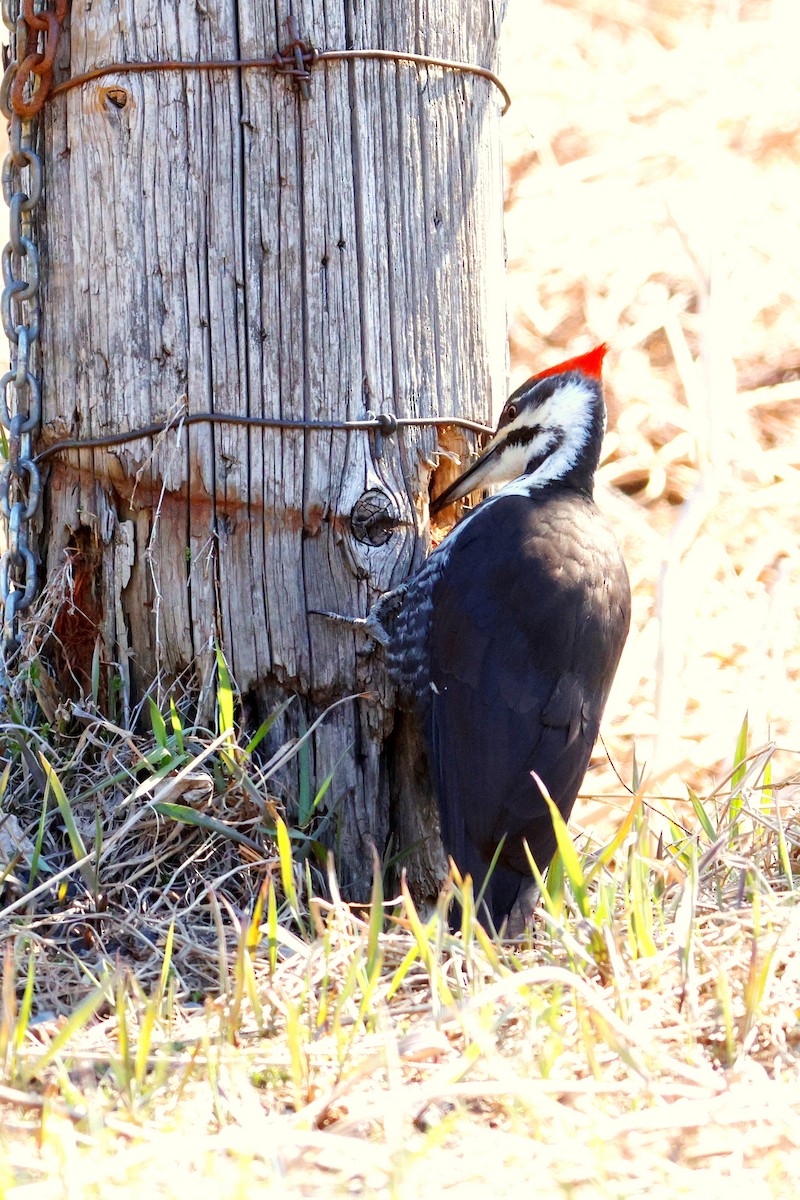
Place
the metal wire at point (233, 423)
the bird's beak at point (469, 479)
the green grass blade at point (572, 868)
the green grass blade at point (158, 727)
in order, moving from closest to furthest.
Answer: the green grass blade at point (572, 868)
the green grass blade at point (158, 727)
the metal wire at point (233, 423)
the bird's beak at point (469, 479)

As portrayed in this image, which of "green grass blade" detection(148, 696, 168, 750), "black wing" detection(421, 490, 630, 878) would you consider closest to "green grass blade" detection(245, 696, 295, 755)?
"green grass blade" detection(148, 696, 168, 750)

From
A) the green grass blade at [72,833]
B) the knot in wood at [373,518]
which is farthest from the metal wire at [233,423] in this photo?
the green grass blade at [72,833]

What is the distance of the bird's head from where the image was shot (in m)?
2.95

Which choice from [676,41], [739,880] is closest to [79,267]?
[739,880]

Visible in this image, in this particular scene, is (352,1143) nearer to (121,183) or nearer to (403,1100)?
(403,1100)

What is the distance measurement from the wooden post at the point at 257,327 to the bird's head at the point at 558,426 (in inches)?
12.0

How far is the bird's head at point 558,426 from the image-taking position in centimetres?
295

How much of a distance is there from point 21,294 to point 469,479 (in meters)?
1.01

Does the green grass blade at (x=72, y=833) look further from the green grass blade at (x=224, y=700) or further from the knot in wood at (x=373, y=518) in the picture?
the knot in wood at (x=373, y=518)

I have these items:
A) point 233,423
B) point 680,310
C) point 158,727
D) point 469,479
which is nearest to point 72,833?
point 158,727

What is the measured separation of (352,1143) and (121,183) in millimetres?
1850

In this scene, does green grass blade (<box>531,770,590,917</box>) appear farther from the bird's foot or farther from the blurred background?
the blurred background

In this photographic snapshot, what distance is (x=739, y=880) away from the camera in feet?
7.55

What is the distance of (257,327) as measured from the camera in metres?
2.52
